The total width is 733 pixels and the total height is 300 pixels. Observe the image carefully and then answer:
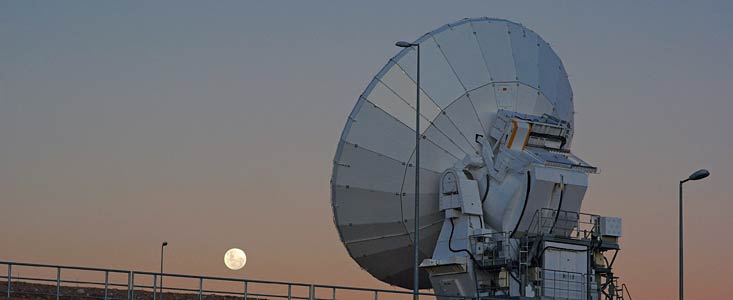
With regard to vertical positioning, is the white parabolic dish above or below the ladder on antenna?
above

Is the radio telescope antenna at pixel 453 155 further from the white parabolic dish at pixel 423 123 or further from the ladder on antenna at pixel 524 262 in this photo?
the ladder on antenna at pixel 524 262

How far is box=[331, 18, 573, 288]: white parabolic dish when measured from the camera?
5669 centimetres

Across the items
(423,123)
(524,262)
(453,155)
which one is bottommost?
(524,262)

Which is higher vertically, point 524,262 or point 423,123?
point 423,123

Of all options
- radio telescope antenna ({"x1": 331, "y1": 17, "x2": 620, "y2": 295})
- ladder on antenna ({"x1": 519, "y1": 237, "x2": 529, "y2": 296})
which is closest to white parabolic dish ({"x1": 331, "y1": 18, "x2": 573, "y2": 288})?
radio telescope antenna ({"x1": 331, "y1": 17, "x2": 620, "y2": 295})

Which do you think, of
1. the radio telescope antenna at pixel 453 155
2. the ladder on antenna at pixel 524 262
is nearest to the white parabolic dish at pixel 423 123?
the radio telescope antenna at pixel 453 155

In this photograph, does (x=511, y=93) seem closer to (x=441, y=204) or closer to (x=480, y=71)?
(x=480, y=71)

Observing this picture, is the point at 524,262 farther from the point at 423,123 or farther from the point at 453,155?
the point at 423,123

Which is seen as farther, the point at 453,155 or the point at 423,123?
the point at 453,155

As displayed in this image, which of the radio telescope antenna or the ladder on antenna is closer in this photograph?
the ladder on antenna

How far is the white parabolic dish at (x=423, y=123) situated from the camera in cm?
5669

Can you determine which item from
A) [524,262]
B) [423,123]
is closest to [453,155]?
[423,123]

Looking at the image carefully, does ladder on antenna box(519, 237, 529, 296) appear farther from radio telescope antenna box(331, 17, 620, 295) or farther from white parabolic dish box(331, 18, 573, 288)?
white parabolic dish box(331, 18, 573, 288)

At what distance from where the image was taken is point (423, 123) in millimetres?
56906
